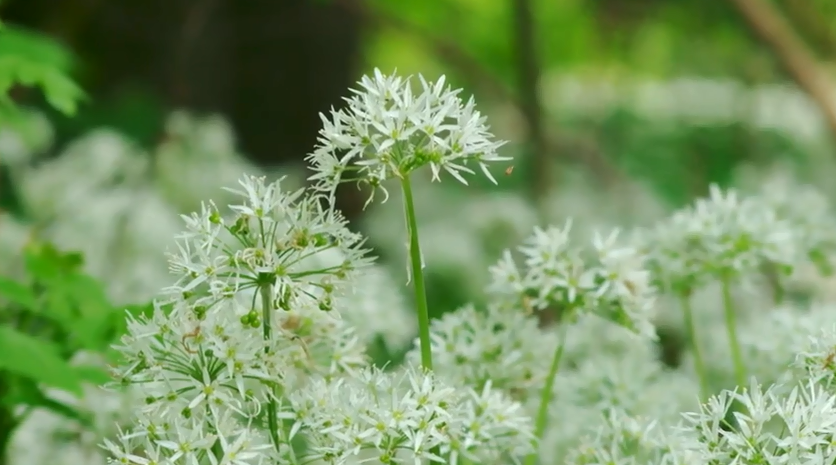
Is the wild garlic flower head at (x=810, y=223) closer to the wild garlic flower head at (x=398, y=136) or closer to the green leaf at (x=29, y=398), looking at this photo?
the wild garlic flower head at (x=398, y=136)

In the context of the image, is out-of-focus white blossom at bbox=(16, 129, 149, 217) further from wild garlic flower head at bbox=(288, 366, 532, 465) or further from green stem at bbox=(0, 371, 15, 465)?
wild garlic flower head at bbox=(288, 366, 532, 465)

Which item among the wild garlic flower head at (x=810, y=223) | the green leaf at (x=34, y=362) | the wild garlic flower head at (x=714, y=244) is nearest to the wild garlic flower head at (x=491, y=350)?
the wild garlic flower head at (x=714, y=244)

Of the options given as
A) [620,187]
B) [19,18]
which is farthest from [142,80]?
[620,187]

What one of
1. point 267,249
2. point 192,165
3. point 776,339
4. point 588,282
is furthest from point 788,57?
point 267,249

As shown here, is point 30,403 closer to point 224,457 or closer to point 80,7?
point 224,457

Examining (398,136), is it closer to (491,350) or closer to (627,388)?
(491,350)

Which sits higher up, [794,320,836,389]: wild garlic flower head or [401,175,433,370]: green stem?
[401,175,433,370]: green stem

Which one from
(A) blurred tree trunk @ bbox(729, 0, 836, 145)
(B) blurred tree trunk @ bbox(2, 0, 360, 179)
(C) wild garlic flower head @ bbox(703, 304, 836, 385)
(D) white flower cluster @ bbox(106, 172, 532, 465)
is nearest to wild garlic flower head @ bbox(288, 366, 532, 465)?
(D) white flower cluster @ bbox(106, 172, 532, 465)
